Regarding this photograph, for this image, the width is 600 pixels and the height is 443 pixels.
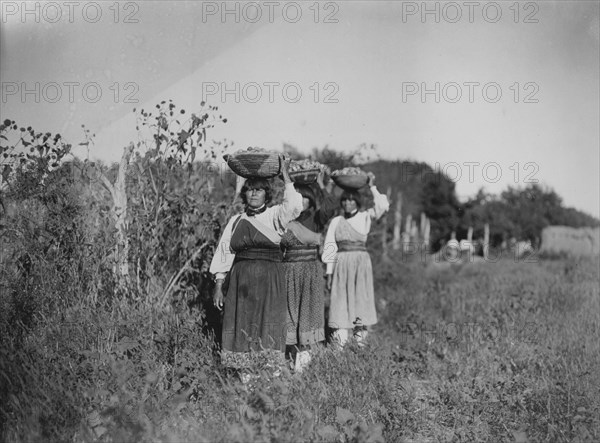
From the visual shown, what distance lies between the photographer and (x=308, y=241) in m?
6.59

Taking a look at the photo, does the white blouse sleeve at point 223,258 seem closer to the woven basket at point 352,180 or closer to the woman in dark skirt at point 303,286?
the woman in dark skirt at point 303,286

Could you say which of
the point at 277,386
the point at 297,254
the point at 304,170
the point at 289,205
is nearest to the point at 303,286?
the point at 297,254

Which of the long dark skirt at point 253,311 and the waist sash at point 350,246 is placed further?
the waist sash at point 350,246

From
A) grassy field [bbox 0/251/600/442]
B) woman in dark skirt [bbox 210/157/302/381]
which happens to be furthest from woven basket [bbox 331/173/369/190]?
woman in dark skirt [bbox 210/157/302/381]

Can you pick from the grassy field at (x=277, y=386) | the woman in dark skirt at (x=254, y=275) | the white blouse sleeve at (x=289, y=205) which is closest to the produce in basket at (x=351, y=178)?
the grassy field at (x=277, y=386)

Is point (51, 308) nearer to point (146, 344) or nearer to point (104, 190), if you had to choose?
point (146, 344)

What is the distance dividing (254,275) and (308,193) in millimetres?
1876

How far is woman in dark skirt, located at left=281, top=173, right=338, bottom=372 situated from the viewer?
6.27 m

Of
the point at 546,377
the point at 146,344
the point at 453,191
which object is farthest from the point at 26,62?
the point at 453,191

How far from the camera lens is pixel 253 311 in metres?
5.18

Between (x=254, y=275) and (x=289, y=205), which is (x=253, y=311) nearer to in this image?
(x=254, y=275)

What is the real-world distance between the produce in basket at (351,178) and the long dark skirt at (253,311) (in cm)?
240

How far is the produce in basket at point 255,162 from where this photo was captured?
17.1 ft

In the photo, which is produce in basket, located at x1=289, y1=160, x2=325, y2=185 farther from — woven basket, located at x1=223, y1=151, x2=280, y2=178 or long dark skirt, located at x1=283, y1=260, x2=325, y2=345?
woven basket, located at x1=223, y1=151, x2=280, y2=178
